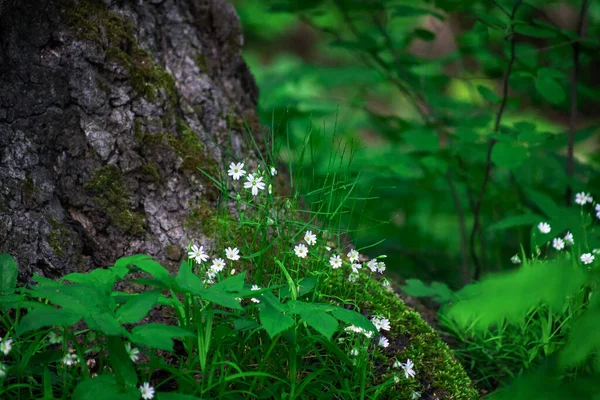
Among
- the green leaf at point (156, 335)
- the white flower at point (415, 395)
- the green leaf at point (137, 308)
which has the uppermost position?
the green leaf at point (137, 308)

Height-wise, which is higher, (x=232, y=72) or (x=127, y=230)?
(x=232, y=72)

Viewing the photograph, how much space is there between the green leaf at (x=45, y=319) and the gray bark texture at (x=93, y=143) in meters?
0.53

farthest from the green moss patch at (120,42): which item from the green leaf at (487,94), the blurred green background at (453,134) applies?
the green leaf at (487,94)

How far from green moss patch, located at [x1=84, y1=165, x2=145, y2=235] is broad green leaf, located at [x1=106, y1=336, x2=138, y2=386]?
657 millimetres

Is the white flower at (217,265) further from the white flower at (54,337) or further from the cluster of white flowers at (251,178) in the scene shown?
the white flower at (54,337)

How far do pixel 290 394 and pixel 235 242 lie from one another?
0.64m

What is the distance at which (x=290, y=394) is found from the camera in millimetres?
Result: 1562

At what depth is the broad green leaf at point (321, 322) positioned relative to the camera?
1.45m

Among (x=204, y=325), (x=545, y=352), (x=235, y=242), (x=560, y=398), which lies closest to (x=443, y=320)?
(x=545, y=352)

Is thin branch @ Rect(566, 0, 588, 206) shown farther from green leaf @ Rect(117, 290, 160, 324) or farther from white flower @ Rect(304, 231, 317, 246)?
green leaf @ Rect(117, 290, 160, 324)

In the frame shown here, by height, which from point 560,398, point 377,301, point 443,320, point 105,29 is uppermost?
point 105,29

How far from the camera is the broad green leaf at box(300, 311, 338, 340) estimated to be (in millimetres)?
1449

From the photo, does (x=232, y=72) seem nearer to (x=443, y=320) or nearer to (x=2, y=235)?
(x=2, y=235)

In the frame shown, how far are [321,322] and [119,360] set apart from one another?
0.51 m
